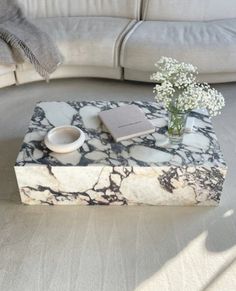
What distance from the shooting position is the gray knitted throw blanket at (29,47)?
7.50ft

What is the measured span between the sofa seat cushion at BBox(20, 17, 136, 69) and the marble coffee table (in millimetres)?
855

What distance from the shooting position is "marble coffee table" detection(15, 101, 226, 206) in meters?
1.55

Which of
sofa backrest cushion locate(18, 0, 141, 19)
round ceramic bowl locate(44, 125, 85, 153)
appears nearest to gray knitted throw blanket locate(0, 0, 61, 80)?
sofa backrest cushion locate(18, 0, 141, 19)

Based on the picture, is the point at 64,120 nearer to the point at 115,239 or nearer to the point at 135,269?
the point at 115,239

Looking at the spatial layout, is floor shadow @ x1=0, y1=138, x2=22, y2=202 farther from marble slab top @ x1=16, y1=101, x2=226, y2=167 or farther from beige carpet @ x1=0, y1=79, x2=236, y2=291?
marble slab top @ x1=16, y1=101, x2=226, y2=167

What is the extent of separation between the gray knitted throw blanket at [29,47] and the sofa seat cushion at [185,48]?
19.8 inches

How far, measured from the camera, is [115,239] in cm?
155

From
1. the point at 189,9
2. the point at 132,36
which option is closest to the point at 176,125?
the point at 132,36

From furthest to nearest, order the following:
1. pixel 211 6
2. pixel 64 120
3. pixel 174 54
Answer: pixel 211 6
pixel 174 54
pixel 64 120

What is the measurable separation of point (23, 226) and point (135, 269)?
0.56 meters

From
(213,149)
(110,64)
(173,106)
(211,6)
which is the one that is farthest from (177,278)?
(211,6)

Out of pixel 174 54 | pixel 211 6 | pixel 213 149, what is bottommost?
pixel 213 149

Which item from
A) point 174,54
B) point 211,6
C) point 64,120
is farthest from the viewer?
point 211,6

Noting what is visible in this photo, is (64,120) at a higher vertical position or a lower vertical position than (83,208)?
higher
